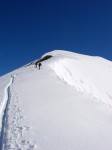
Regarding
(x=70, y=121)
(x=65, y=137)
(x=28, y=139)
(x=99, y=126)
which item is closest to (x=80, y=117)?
(x=70, y=121)

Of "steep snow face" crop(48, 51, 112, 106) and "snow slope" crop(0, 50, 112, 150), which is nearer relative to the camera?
"snow slope" crop(0, 50, 112, 150)

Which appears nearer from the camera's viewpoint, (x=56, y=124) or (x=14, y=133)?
(x=14, y=133)


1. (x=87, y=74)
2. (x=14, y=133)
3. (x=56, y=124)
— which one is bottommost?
(x=14, y=133)

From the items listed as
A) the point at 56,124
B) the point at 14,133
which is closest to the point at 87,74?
the point at 56,124

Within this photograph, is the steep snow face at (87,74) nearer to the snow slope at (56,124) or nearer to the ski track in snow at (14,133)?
the snow slope at (56,124)

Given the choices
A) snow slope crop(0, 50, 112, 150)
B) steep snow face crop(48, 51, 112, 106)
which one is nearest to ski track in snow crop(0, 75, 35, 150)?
snow slope crop(0, 50, 112, 150)

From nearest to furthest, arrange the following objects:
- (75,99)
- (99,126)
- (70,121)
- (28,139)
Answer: (28,139) → (99,126) → (70,121) → (75,99)

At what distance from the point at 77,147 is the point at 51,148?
0.92 m

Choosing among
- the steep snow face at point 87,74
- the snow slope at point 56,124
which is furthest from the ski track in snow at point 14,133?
the steep snow face at point 87,74

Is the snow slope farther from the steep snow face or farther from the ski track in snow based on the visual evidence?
the steep snow face

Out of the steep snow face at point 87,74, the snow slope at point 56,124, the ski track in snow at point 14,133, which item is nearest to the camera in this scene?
the ski track in snow at point 14,133

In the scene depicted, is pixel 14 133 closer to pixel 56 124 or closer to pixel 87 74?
pixel 56 124

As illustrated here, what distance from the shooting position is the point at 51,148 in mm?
8492

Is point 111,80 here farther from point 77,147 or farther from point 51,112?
point 77,147
